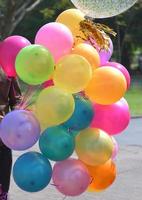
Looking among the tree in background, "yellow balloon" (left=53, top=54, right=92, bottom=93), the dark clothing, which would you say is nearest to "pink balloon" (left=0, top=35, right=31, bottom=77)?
the dark clothing

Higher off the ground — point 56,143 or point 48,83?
point 48,83

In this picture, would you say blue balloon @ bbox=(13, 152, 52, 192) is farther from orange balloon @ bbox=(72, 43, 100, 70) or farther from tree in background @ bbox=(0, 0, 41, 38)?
tree in background @ bbox=(0, 0, 41, 38)

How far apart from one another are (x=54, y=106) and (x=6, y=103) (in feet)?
2.47

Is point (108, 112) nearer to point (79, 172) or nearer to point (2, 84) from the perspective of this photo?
point (79, 172)

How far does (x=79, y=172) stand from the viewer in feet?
13.0

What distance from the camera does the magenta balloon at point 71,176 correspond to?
3.95 metres

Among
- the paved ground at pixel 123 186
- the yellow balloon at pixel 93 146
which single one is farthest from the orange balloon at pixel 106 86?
the paved ground at pixel 123 186

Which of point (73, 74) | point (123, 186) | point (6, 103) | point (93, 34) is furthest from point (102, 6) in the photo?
point (123, 186)

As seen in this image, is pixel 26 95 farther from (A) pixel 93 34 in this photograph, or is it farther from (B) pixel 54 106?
(A) pixel 93 34

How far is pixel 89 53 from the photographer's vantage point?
4094mm

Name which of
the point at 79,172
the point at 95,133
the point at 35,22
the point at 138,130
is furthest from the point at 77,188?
the point at 35,22

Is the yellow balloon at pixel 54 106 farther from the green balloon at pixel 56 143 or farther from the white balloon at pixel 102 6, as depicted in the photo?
the white balloon at pixel 102 6

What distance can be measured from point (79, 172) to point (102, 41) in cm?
109

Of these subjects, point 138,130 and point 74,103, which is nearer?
point 74,103
